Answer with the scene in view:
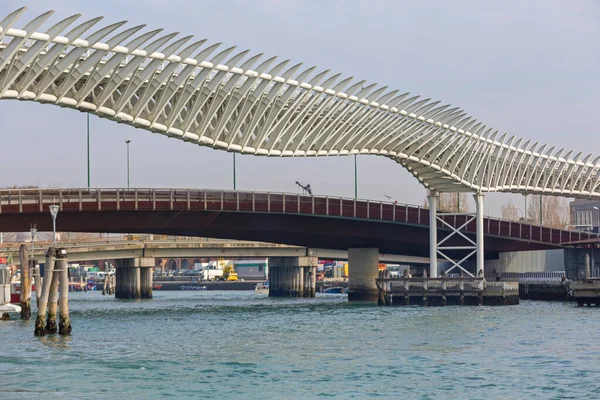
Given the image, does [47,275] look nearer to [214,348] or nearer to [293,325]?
[214,348]

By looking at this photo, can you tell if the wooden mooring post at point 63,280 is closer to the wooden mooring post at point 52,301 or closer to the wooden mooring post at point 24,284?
the wooden mooring post at point 52,301

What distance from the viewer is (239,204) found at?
359ft

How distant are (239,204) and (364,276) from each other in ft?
88.7

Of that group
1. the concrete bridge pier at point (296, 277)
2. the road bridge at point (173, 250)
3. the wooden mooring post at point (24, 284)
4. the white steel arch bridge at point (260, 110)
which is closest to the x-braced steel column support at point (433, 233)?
the white steel arch bridge at point (260, 110)

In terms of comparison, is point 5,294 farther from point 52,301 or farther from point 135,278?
point 135,278

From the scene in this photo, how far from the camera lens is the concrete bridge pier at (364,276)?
13150cm

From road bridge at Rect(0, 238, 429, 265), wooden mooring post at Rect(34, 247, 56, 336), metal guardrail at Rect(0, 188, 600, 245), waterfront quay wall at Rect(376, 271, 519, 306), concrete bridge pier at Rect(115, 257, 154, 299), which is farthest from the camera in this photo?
concrete bridge pier at Rect(115, 257, 154, 299)

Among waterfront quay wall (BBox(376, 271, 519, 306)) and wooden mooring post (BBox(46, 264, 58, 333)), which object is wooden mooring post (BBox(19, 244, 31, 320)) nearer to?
wooden mooring post (BBox(46, 264, 58, 333))

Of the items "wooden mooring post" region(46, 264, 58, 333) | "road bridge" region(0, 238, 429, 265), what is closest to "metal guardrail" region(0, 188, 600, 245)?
"road bridge" region(0, 238, 429, 265)

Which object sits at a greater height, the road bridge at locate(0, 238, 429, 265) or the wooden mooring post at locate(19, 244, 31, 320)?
the road bridge at locate(0, 238, 429, 265)

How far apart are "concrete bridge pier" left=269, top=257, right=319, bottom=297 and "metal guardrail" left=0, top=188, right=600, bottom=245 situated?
130ft

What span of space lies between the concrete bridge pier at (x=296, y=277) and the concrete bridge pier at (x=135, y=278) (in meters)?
20.7

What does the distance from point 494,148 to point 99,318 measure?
44.3m

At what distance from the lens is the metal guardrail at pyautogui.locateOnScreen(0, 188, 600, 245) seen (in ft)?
325
